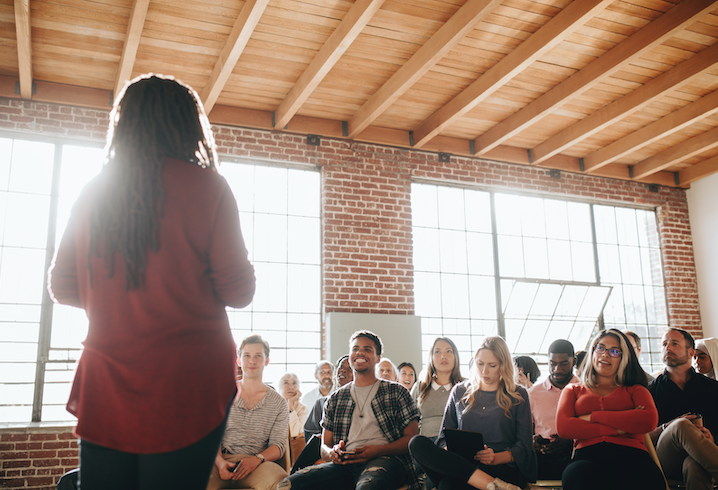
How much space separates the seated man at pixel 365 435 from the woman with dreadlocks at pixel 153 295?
6.54ft

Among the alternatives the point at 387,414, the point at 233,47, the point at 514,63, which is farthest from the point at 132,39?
the point at 387,414

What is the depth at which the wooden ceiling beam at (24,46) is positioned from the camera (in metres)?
4.07

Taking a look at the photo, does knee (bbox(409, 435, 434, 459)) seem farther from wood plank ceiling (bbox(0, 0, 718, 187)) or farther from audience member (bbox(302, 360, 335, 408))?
wood plank ceiling (bbox(0, 0, 718, 187))

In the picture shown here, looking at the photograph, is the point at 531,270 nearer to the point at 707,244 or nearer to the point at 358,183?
the point at 358,183

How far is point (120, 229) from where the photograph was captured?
1.11 m

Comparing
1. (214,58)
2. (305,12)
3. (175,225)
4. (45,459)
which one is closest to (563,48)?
(305,12)

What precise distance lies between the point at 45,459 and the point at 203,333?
4.70 m

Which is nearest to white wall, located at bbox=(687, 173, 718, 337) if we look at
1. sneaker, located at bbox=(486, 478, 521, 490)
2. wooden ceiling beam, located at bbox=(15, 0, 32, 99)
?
sneaker, located at bbox=(486, 478, 521, 490)

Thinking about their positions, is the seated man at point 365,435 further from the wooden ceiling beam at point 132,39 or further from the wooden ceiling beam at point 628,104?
the wooden ceiling beam at point 628,104

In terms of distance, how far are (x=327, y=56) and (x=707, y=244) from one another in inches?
238

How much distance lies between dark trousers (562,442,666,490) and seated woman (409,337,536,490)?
0.22m

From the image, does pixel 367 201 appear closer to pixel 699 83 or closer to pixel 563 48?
pixel 563 48

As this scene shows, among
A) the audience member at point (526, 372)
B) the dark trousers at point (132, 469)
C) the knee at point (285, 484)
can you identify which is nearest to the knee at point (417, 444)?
the knee at point (285, 484)

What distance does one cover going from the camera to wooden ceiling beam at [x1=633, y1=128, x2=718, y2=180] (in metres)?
6.74
